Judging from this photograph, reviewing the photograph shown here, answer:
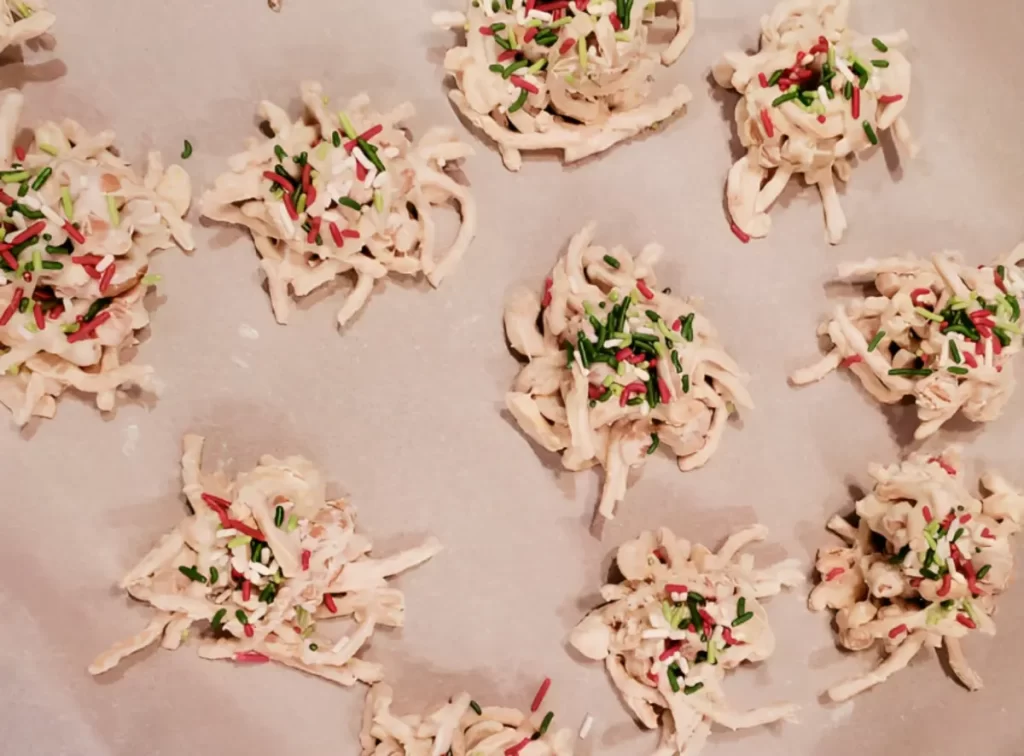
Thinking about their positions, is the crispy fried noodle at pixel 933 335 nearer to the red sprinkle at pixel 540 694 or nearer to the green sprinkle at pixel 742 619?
the green sprinkle at pixel 742 619

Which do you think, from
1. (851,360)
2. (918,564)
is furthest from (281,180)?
(918,564)

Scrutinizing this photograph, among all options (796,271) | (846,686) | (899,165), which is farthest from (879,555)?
(899,165)

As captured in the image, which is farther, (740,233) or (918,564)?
(740,233)

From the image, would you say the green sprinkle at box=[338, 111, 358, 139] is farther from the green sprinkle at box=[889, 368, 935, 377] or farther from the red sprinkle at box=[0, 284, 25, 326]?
the green sprinkle at box=[889, 368, 935, 377]

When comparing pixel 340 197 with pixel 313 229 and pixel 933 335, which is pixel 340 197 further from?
pixel 933 335

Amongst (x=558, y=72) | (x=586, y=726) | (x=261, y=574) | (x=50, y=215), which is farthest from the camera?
(x=586, y=726)
